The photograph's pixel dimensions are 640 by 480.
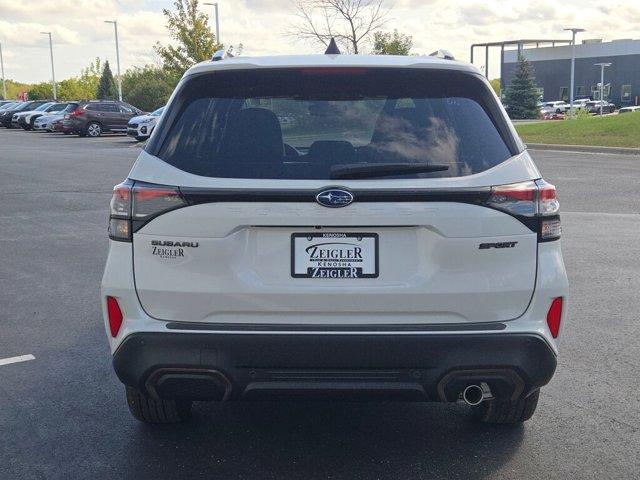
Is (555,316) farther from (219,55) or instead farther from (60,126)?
(60,126)

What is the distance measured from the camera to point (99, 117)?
134 ft

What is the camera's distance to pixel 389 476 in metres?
3.70

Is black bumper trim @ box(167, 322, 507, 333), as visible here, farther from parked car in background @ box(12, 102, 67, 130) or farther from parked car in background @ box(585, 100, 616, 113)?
parked car in background @ box(585, 100, 616, 113)

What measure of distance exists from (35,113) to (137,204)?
49.2 metres

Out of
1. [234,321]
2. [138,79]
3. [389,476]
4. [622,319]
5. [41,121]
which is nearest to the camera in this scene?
[234,321]

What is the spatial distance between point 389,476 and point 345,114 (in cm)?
158

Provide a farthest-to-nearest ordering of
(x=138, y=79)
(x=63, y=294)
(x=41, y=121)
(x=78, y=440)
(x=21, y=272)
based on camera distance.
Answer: (x=138, y=79) < (x=41, y=121) < (x=21, y=272) < (x=63, y=294) < (x=78, y=440)

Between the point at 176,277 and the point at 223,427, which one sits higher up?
the point at 176,277

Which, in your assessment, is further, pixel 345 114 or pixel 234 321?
pixel 345 114

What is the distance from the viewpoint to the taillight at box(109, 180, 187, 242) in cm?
346

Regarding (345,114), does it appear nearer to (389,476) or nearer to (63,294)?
(389,476)

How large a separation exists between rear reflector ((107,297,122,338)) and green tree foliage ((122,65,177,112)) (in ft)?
171

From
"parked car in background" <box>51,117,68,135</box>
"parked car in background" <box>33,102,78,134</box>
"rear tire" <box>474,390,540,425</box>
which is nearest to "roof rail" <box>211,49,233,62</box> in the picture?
"rear tire" <box>474,390,540,425</box>

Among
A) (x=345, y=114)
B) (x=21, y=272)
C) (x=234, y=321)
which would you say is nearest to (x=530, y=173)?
(x=345, y=114)
